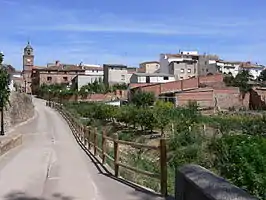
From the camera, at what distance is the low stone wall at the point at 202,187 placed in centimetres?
430

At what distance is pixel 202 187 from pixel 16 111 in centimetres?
4414

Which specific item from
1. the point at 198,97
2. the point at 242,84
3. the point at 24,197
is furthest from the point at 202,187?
the point at 242,84

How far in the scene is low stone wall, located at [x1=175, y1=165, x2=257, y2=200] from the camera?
4.30 meters

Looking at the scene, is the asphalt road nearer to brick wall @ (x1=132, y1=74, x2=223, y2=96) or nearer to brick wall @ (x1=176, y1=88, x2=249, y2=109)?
brick wall @ (x1=176, y1=88, x2=249, y2=109)

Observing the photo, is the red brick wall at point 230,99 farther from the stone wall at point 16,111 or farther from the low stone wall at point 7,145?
the low stone wall at point 7,145

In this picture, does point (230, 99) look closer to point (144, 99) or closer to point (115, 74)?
point (144, 99)

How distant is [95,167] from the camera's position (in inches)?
539

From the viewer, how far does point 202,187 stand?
489 centimetres

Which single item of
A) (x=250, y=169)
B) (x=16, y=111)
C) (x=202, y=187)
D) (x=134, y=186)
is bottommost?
(x=134, y=186)

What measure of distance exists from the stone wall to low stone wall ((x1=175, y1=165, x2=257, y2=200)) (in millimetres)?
34164

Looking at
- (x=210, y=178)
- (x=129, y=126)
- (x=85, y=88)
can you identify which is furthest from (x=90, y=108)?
(x=210, y=178)

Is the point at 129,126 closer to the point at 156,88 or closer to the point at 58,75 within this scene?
the point at 156,88

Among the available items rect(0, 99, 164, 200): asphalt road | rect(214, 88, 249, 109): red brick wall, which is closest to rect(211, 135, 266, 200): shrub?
rect(0, 99, 164, 200): asphalt road

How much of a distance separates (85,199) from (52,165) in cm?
714
